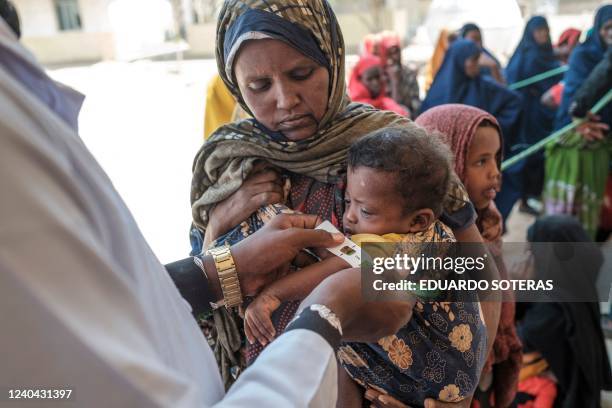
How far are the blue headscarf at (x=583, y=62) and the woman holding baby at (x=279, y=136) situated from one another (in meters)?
3.63

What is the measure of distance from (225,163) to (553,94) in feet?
15.7

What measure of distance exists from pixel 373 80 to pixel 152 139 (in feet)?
14.1

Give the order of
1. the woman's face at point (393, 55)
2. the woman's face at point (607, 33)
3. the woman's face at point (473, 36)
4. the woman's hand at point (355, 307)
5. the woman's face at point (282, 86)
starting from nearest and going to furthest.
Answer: the woman's hand at point (355, 307)
the woman's face at point (282, 86)
the woman's face at point (607, 33)
the woman's face at point (393, 55)
the woman's face at point (473, 36)

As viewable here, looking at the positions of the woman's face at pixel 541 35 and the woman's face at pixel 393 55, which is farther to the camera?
the woman's face at pixel 541 35

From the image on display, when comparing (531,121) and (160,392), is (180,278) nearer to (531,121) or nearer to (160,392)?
(160,392)

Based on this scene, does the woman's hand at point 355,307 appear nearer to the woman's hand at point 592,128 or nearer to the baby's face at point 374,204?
the baby's face at point 374,204

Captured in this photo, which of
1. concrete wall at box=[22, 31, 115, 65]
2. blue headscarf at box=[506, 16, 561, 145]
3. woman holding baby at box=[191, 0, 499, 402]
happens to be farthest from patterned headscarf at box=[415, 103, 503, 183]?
concrete wall at box=[22, 31, 115, 65]

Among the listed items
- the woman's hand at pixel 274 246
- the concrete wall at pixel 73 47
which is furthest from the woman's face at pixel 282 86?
the concrete wall at pixel 73 47

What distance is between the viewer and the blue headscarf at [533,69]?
17.3ft

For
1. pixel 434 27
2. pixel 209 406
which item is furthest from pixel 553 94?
pixel 209 406

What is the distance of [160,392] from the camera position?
571mm

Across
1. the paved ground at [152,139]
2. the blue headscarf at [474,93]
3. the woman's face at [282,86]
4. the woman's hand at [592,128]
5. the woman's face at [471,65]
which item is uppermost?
the woman's face at [282,86]

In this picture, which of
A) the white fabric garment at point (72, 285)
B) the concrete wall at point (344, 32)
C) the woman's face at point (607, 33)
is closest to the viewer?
the white fabric garment at point (72, 285)

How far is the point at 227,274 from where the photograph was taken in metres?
1.14
